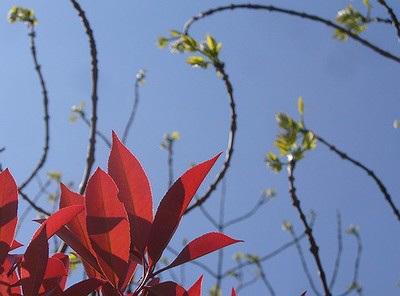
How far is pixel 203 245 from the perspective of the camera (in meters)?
0.70

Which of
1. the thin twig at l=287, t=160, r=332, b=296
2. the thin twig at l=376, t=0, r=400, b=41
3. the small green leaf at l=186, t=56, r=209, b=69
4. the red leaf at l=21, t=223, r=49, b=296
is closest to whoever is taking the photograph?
the red leaf at l=21, t=223, r=49, b=296

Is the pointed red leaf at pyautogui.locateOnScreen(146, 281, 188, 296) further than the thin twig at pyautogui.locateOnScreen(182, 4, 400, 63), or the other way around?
the thin twig at pyautogui.locateOnScreen(182, 4, 400, 63)

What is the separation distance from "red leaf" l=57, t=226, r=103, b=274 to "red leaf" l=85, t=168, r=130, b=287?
0.02 m

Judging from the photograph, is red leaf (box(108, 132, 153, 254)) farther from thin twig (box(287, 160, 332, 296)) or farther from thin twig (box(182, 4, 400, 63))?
thin twig (box(182, 4, 400, 63))

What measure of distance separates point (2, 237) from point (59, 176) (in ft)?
13.0

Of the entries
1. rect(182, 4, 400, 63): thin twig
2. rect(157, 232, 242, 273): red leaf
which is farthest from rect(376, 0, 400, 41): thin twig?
rect(157, 232, 242, 273): red leaf

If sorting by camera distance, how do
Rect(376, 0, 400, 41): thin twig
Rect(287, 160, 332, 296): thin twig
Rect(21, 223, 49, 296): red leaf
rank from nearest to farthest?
Rect(21, 223, 49, 296): red leaf < Rect(287, 160, 332, 296): thin twig < Rect(376, 0, 400, 41): thin twig

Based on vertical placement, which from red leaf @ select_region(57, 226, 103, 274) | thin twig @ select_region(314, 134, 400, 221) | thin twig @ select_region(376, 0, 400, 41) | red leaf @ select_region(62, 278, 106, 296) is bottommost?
red leaf @ select_region(62, 278, 106, 296)

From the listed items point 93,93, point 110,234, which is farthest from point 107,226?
point 93,93

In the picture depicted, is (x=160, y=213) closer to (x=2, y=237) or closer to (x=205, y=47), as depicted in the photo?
(x=2, y=237)

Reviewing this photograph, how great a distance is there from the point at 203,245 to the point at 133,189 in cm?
12

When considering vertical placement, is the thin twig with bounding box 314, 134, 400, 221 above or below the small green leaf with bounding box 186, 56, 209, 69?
below

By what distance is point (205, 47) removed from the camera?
1924 mm

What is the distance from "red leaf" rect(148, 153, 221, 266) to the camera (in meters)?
0.67
